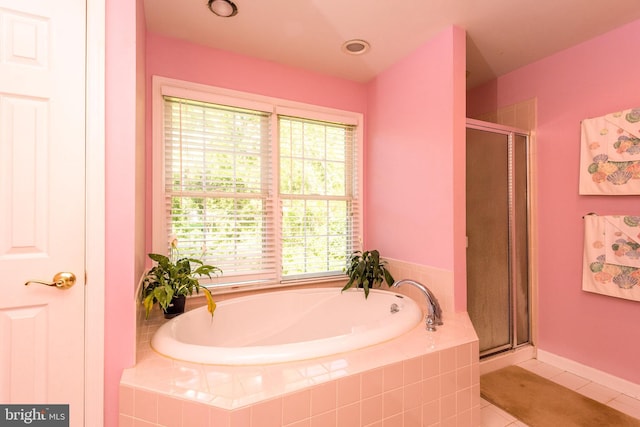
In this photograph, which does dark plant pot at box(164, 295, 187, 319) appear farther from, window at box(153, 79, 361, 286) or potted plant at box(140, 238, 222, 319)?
window at box(153, 79, 361, 286)

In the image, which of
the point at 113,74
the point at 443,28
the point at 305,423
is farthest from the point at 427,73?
the point at 305,423

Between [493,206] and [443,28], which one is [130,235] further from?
[493,206]

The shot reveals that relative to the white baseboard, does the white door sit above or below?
above

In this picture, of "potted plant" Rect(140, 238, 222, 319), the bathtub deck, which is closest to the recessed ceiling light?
"potted plant" Rect(140, 238, 222, 319)

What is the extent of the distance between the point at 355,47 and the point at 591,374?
2933 mm

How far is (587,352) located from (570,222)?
3.13 ft

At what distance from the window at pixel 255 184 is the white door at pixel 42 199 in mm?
838

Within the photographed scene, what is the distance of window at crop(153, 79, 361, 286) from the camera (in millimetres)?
2176

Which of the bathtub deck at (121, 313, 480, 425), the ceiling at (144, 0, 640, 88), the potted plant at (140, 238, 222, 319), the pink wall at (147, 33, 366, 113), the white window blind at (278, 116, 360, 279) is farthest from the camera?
the white window blind at (278, 116, 360, 279)

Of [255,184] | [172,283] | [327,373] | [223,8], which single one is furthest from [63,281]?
[223,8]

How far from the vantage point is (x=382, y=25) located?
2.05 m

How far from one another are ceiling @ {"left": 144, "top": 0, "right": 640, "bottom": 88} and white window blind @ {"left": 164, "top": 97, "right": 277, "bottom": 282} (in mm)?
494

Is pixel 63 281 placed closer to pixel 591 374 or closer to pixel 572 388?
pixel 572 388

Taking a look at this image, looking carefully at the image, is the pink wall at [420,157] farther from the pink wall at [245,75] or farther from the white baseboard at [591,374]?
the white baseboard at [591,374]
